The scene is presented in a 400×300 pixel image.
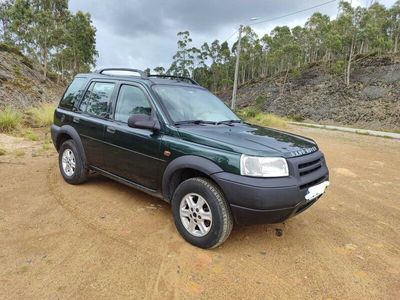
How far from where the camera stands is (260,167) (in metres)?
3.04

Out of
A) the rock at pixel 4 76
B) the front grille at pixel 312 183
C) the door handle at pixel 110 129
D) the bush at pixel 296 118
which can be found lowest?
the bush at pixel 296 118

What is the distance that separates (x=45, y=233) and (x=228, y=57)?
66.6 meters

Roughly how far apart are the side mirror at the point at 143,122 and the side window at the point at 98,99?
3.33ft

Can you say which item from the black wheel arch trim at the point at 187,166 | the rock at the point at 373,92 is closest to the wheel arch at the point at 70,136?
the black wheel arch trim at the point at 187,166

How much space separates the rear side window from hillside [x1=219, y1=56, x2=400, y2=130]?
28959 millimetres

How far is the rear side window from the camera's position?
16.7ft

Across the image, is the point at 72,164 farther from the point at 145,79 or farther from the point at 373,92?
the point at 373,92

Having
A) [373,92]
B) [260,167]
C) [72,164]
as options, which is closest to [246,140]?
[260,167]

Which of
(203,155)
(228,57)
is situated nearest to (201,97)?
(203,155)

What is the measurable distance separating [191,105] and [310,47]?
56.3 meters

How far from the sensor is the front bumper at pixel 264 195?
2957 millimetres

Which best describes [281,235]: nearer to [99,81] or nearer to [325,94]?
[99,81]

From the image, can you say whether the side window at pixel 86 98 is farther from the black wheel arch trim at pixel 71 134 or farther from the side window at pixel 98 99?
the black wheel arch trim at pixel 71 134

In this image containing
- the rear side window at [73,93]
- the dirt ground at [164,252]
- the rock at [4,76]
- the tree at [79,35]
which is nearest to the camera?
the dirt ground at [164,252]
